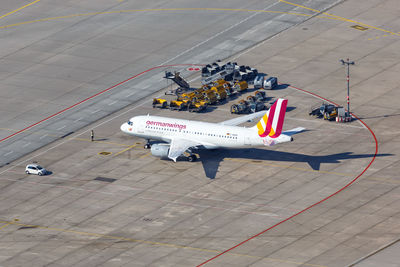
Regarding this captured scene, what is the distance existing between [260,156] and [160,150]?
1632cm

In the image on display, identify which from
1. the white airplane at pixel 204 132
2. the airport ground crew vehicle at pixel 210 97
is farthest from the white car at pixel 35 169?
the airport ground crew vehicle at pixel 210 97

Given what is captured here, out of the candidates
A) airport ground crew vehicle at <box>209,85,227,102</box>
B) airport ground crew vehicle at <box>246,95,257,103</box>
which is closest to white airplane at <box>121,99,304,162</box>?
airport ground crew vehicle at <box>246,95,257,103</box>

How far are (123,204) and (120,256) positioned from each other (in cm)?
1549

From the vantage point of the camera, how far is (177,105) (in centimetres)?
18550

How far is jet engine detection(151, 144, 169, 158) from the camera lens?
16288 cm

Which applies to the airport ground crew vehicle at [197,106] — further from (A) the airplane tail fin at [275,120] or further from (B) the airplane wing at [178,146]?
(A) the airplane tail fin at [275,120]

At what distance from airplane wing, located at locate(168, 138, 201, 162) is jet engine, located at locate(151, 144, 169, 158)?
3.76ft

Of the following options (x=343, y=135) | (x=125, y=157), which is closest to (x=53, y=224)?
(x=125, y=157)

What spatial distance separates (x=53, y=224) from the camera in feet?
486

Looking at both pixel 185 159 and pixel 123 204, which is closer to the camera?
pixel 123 204

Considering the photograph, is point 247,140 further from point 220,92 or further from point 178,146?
point 220,92

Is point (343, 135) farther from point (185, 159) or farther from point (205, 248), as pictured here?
point (205, 248)

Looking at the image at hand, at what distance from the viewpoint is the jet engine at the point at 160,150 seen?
6412 inches

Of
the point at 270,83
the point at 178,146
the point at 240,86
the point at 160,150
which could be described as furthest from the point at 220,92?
the point at 160,150
